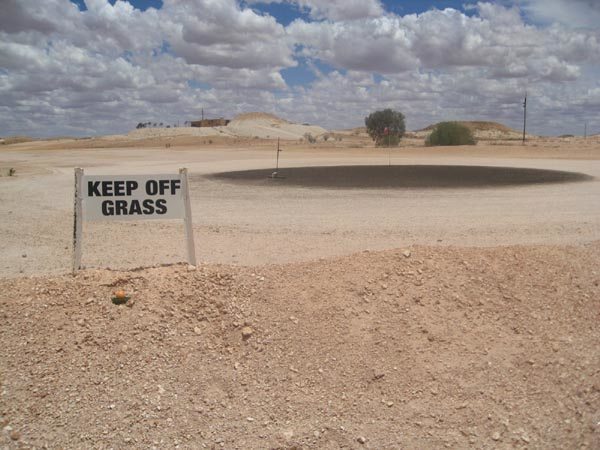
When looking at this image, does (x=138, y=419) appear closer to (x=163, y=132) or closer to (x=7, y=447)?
(x=7, y=447)

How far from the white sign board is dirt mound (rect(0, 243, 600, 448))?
2.56 ft

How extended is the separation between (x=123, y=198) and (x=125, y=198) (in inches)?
1.0

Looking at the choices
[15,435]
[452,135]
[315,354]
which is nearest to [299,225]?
[315,354]

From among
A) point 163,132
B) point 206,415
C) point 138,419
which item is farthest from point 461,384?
point 163,132

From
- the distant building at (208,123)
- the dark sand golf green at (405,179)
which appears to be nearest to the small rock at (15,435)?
the dark sand golf green at (405,179)

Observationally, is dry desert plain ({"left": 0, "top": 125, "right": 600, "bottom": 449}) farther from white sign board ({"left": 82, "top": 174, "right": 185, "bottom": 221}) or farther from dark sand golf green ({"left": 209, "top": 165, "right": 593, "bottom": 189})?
dark sand golf green ({"left": 209, "top": 165, "right": 593, "bottom": 189})

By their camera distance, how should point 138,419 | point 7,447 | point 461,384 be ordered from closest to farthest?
point 7,447, point 138,419, point 461,384

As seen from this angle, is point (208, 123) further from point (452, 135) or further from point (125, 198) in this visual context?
point (125, 198)

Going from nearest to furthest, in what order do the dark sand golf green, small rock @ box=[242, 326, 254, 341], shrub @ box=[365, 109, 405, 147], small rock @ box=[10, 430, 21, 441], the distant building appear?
1. small rock @ box=[10, 430, 21, 441]
2. small rock @ box=[242, 326, 254, 341]
3. the dark sand golf green
4. shrub @ box=[365, 109, 405, 147]
5. the distant building

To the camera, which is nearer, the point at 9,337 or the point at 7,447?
the point at 7,447

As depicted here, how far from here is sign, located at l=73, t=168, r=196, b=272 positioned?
7133mm

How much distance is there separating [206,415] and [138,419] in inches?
23.4

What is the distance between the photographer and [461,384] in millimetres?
5488

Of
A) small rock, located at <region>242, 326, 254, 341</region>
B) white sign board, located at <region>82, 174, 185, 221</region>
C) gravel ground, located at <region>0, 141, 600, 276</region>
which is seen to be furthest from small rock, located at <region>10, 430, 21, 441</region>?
gravel ground, located at <region>0, 141, 600, 276</region>
